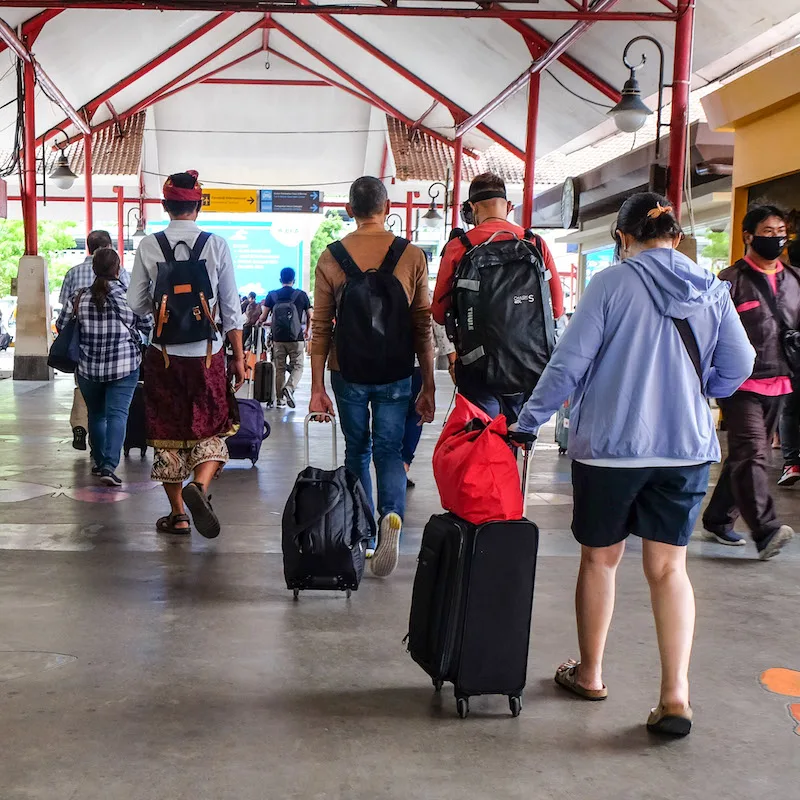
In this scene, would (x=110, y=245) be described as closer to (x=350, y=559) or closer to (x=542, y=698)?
(x=350, y=559)

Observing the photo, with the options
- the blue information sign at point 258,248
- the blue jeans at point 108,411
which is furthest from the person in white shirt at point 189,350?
the blue information sign at point 258,248

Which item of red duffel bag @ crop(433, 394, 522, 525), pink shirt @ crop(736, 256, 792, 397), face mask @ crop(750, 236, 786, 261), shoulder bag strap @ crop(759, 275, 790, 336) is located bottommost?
red duffel bag @ crop(433, 394, 522, 525)

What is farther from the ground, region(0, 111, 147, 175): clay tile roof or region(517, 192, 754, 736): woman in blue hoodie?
region(0, 111, 147, 175): clay tile roof

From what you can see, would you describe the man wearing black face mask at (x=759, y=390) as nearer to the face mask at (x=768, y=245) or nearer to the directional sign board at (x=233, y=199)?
the face mask at (x=768, y=245)

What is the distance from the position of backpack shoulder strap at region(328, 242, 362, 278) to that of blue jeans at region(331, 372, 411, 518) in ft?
1.50

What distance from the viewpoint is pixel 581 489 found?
3152mm

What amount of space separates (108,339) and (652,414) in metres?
4.51

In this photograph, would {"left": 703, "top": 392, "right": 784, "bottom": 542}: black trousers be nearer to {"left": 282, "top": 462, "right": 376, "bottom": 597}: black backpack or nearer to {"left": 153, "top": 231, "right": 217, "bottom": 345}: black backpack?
{"left": 282, "top": 462, "right": 376, "bottom": 597}: black backpack

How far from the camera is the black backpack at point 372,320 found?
448 cm

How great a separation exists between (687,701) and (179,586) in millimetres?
2264

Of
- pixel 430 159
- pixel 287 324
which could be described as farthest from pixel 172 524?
pixel 430 159

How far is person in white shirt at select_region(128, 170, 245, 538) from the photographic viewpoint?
16.5ft

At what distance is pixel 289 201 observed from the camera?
2961 cm

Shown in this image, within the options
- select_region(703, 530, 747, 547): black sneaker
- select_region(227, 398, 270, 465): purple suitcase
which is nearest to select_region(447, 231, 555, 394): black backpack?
select_region(703, 530, 747, 547): black sneaker
